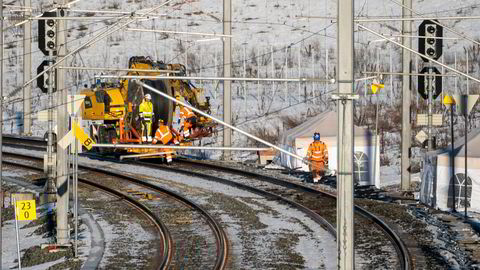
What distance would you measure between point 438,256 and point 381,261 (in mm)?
1068

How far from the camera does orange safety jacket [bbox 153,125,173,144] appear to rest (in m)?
33.6

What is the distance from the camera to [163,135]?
33.7 m

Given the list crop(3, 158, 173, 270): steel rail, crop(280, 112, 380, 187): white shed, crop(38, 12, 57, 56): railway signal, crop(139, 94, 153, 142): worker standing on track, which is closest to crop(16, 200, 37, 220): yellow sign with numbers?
crop(3, 158, 173, 270): steel rail

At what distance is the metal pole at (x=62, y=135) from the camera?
68.2 feet

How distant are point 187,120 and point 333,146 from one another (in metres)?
4.70

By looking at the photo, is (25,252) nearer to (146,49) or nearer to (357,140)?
(357,140)

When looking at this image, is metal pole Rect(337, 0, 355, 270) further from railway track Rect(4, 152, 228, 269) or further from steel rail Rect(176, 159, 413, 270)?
railway track Rect(4, 152, 228, 269)

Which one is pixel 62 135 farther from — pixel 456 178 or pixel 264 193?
pixel 456 178

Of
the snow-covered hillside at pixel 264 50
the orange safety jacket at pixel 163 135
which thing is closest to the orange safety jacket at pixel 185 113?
the orange safety jacket at pixel 163 135

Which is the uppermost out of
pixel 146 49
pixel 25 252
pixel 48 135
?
pixel 146 49

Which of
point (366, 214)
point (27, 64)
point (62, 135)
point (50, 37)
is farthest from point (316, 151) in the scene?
point (27, 64)

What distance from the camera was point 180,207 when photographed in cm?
2561

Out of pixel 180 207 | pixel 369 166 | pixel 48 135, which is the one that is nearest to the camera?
pixel 180 207

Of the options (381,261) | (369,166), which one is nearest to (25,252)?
(381,261)
